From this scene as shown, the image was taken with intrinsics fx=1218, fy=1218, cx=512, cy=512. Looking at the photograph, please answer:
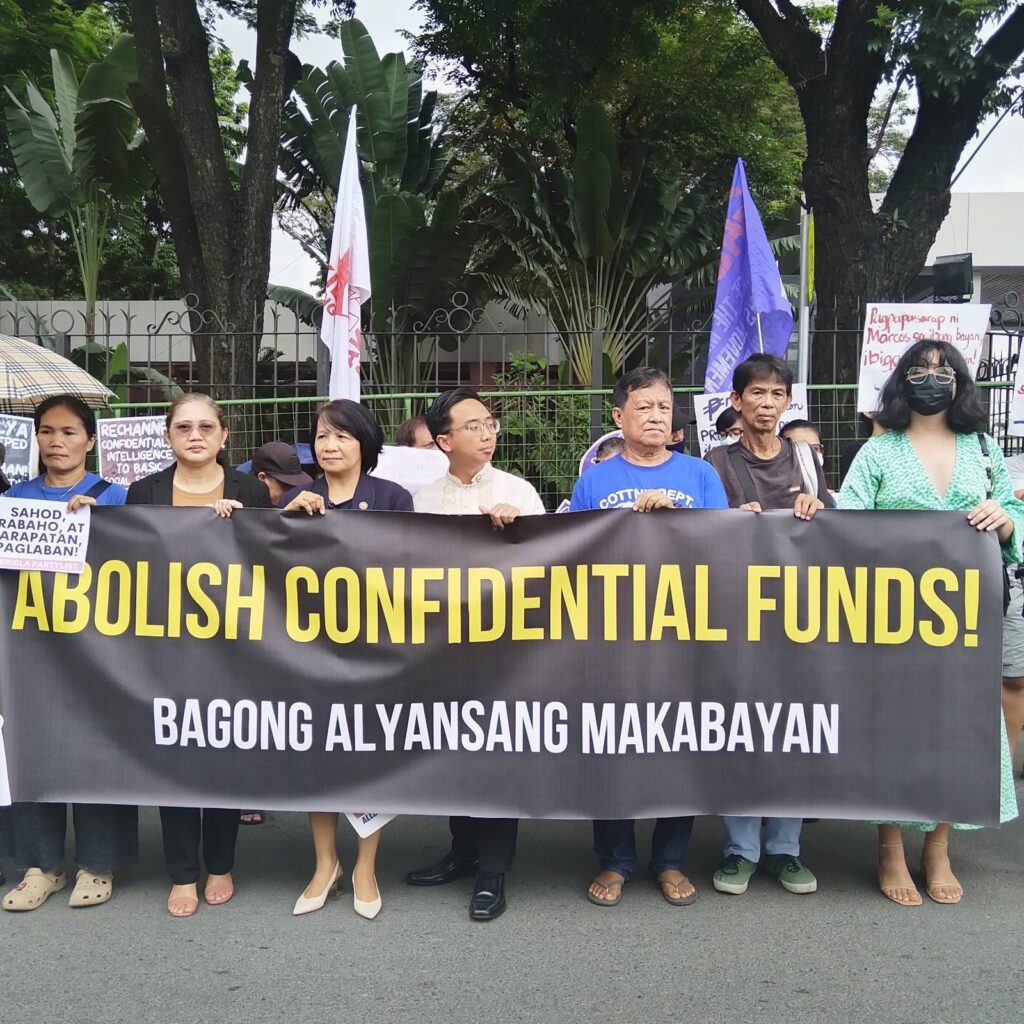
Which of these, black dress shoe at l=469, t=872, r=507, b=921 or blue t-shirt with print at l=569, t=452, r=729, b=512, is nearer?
black dress shoe at l=469, t=872, r=507, b=921

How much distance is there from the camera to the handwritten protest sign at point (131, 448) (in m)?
7.64

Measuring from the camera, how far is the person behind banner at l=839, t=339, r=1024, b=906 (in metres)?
4.29

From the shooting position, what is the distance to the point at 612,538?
13.9ft

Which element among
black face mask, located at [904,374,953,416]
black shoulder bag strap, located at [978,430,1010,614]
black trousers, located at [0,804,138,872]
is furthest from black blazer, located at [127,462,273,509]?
black shoulder bag strap, located at [978,430,1010,614]

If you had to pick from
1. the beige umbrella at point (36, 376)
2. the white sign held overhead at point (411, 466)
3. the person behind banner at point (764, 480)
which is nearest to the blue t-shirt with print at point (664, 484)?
the person behind banner at point (764, 480)

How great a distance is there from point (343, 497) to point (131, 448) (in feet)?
12.2

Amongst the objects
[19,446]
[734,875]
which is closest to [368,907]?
[734,875]

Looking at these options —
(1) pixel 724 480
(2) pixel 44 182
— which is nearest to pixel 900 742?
(1) pixel 724 480

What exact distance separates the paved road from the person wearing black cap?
2294 mm

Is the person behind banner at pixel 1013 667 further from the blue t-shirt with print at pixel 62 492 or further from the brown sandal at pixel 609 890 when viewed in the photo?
the blue t-shirt with print at pixel 62 492

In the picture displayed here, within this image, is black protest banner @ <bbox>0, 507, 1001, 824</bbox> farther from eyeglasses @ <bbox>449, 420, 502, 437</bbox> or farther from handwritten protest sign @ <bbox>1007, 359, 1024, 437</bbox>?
handwritten protest sign @ <bbox>1007, 359, 1024, 437</bbox>

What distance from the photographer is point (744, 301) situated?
731 cm

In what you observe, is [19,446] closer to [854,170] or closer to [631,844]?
[631,844]

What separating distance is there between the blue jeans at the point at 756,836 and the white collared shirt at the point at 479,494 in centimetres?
135
